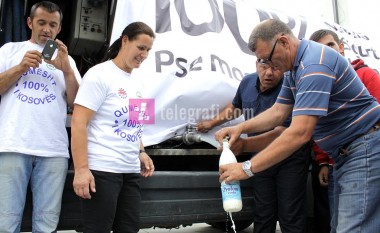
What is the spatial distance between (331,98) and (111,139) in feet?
3.56

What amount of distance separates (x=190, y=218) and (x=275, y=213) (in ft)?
1.97

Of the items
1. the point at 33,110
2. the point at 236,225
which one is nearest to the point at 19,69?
the point at 33,110

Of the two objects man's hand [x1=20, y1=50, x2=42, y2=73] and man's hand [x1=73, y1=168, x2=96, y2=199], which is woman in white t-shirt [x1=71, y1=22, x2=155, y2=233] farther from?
man's hand [x1=20, y1=50, x2=42, y2=73]

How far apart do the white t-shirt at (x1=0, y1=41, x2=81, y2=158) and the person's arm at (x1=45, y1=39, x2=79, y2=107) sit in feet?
0.13

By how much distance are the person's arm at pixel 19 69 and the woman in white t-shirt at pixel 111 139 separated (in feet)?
0.86

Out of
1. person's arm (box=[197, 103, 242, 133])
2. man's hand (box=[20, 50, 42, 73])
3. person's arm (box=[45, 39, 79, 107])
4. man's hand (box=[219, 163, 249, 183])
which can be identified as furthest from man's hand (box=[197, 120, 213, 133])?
man's hand (box=[20, 50, 42, 73])

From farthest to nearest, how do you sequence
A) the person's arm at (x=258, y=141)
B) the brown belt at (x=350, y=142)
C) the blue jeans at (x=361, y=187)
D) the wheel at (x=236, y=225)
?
1. the wheel at (x=236, y=225)
2. the person's arm at (x=258, y=141)
3. the brown belt at (x=350, y=142)
4. the blue jeans at (x=361, y=187)

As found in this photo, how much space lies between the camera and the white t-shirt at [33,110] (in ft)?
6.70

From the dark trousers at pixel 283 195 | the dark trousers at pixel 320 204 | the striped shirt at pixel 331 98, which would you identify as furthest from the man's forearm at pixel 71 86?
the dark trousers at pixel 320 204

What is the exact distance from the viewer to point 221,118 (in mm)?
2852

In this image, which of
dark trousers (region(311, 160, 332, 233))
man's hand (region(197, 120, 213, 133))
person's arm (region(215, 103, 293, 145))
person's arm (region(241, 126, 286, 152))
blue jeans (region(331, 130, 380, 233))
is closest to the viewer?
blue jeans (region(331, 130, 380, 233))

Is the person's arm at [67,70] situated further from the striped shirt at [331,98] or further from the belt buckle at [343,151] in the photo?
the belt buckle at [343,151]

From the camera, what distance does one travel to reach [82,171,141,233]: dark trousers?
2021mm

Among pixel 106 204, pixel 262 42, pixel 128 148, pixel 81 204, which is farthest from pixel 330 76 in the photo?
pixel 81 204
